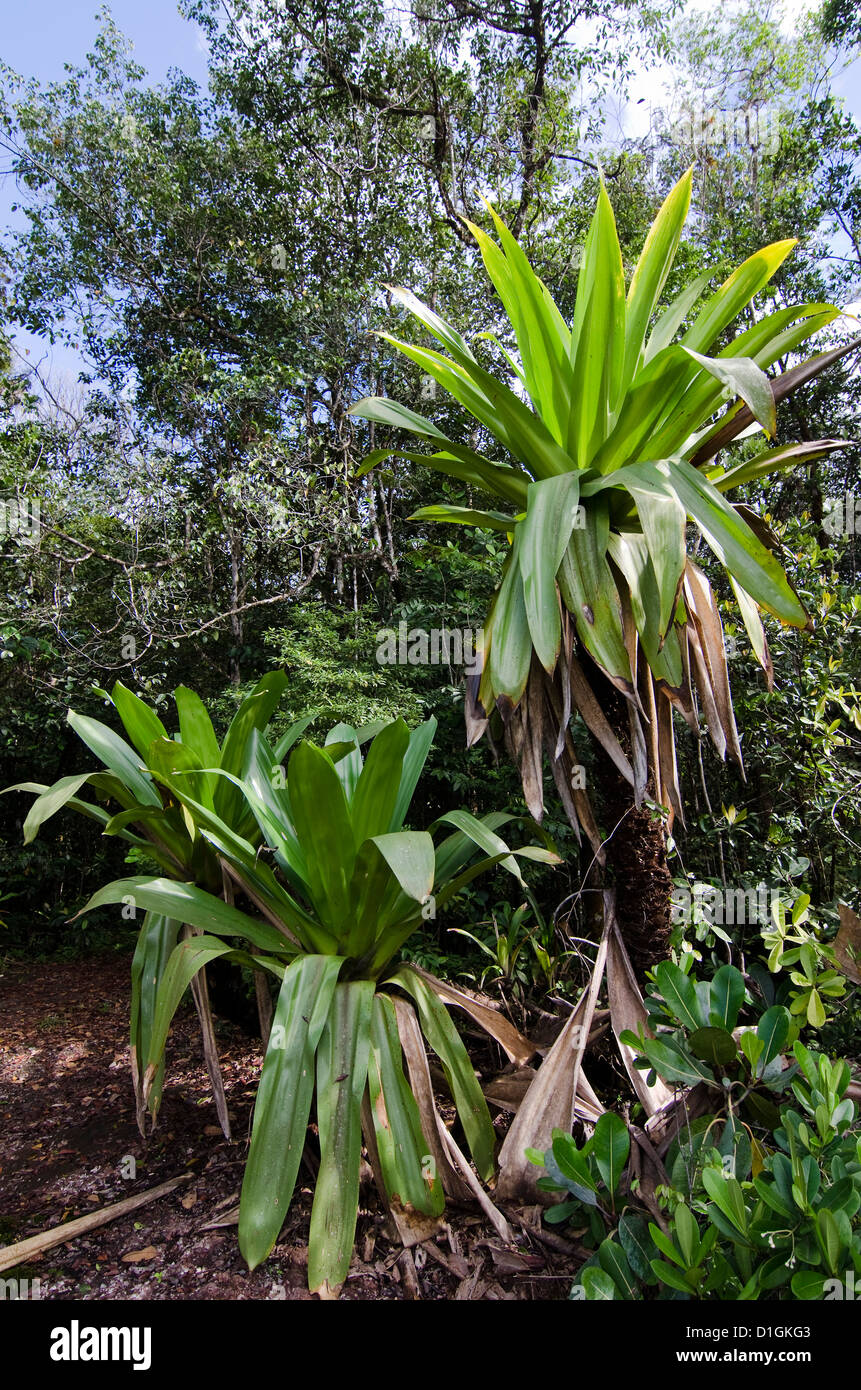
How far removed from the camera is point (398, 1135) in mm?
1527

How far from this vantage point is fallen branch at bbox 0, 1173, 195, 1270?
1.48 meters

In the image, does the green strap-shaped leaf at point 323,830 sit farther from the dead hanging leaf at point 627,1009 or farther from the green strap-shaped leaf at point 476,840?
the dead hanging leaf at point 627,1009

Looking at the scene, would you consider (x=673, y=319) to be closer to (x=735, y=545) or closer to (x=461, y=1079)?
(x=735, y=545)

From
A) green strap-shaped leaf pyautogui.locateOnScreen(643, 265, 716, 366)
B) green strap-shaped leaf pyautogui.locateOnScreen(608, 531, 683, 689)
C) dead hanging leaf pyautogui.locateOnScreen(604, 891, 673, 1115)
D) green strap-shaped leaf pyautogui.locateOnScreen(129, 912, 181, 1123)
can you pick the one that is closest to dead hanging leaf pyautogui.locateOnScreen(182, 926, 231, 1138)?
green strap-shaped leaf pyautogui.locateOnScreen(129, 912, 181, 1123)

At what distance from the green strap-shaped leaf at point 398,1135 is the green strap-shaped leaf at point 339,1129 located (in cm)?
4

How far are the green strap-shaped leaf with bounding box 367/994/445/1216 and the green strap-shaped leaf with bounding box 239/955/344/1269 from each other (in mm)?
157

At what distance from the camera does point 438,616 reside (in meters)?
3.84

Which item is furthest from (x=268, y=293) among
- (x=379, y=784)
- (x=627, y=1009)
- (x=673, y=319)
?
(x=627, y=1009)

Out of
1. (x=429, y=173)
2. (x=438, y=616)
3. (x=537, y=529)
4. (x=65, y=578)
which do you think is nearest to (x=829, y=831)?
(x=537, y=529)

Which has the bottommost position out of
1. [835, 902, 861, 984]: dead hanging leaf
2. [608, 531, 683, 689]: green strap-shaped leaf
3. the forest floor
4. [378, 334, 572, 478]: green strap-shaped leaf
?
the forest floor

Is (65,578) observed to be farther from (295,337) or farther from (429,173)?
(429,173)

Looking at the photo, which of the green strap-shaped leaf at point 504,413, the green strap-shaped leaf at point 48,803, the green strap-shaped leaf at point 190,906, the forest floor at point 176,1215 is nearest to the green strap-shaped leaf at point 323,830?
the green strap-shaped leaf at point 190,906

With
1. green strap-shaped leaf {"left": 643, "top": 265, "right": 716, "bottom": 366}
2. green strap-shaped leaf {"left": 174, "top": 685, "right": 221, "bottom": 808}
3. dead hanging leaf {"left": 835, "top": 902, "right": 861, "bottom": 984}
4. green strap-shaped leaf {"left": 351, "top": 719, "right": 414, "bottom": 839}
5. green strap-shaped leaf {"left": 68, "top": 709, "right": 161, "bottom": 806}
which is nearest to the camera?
dead hanging leaf {"left": 835, "top": 902, "right": 861, "bottom": 984}

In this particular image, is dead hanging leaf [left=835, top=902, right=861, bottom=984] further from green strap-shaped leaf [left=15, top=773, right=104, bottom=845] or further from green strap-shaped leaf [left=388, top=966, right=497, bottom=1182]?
green strap-shaped leaf [left=15, top=773, right=104, bottom=845]
